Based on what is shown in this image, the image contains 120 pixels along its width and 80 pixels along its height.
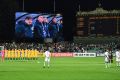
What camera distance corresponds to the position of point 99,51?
255 ft

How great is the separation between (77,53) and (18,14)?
38.6ft

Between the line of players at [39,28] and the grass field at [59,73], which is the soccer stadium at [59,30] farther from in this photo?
the grass field at [59,73]

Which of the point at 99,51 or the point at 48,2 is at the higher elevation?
the point at 48,2

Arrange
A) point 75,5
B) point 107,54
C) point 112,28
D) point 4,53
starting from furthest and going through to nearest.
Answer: point 75,5 → point 112,28 → point 4,53 → point 107,54

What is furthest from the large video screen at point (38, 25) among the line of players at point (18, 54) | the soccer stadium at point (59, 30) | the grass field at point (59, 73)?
the grass field at point (59, 73)

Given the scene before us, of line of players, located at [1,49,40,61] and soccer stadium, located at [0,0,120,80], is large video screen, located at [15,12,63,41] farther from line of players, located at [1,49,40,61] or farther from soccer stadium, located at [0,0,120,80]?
line of players, located at [1,49,40,61]

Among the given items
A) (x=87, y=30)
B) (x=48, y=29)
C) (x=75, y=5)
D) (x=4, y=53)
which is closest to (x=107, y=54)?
(x=4, y=53)

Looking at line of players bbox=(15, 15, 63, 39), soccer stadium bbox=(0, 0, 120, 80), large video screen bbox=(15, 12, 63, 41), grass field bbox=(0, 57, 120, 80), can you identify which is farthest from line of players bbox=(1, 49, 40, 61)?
grass field bbox=(0, 57, 120, 80)

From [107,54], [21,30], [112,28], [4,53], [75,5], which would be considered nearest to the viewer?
[107,54]

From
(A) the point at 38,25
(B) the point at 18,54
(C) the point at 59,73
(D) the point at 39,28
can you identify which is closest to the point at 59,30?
(D) the point at 39,28

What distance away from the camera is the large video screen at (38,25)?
245ft

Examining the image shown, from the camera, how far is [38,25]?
7525 cm

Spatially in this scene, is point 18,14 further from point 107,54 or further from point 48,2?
point 107,54

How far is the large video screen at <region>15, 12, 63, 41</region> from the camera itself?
74.6 meters
